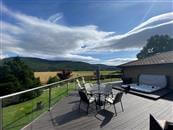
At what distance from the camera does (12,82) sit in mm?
16531

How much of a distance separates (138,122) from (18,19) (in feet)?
31.6

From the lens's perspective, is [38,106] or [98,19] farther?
[98,19]

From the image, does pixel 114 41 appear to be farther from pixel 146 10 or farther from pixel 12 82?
pixel 12 82

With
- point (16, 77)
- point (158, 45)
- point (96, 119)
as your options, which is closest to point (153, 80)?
point (96, 119)

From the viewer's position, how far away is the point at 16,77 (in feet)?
58.2

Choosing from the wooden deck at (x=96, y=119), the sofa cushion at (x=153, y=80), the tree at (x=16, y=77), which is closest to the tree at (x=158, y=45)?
the sofa cushion at (x=153, y=80)

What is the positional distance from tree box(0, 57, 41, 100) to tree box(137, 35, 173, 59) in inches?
982

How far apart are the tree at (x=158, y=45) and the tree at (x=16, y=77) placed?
24.9 m

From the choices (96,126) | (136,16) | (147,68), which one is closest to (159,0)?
(136,16)

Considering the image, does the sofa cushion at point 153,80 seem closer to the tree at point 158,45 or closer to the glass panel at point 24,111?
the glass panel at point 24,111

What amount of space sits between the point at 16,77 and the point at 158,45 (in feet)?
93.4

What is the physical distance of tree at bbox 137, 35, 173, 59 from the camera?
2756 centimetres

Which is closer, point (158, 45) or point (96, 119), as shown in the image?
point (96, 119)

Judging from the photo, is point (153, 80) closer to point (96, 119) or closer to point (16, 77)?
point (96, 119)
